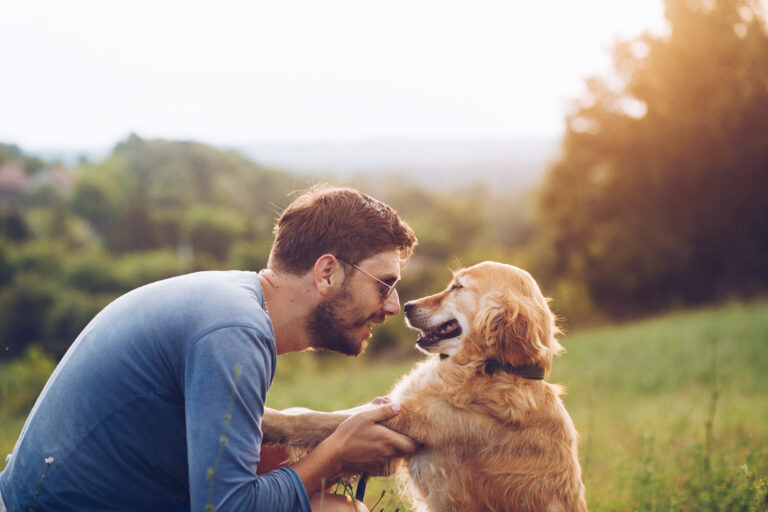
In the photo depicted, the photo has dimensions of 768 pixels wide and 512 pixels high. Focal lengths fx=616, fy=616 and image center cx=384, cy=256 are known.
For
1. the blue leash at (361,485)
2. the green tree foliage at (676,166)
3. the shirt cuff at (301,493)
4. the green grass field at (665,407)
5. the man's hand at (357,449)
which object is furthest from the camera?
the green tree foliage at (676,166)

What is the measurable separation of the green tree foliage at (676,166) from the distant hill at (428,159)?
98.4 inches

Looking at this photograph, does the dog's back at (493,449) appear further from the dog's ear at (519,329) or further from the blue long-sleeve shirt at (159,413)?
the blue long-sleeve shirt at (159,413)

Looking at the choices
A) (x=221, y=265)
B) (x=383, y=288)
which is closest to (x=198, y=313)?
(x=383, y=288)

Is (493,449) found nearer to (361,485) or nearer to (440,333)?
(361,485)

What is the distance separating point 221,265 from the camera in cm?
2433

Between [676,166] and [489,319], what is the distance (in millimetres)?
20171

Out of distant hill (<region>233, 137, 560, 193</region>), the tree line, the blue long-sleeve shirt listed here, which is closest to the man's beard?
the blue long-sleeve shirt

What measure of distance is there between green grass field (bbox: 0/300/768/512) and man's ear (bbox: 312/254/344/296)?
1041mm

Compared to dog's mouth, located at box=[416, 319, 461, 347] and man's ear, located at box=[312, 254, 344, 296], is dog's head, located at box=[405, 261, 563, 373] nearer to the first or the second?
dog's mouth, located at box=[416, 319, 461, 347]

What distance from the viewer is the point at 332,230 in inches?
87.8

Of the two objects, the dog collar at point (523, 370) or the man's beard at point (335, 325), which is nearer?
the man's beard at point (335, 325)

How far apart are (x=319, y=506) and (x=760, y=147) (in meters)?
21.1

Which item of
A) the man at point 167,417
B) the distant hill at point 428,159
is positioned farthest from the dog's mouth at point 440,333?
the distant hill at point 428,159

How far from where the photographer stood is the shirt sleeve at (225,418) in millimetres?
1716
